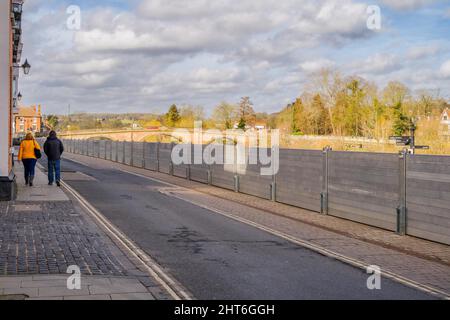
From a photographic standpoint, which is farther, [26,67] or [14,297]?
[26,67]

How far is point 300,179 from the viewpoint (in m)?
16.4

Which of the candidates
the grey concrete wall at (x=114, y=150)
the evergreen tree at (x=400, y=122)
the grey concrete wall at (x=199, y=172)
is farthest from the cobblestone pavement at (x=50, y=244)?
the evergreen tree at (x=400, y=122)

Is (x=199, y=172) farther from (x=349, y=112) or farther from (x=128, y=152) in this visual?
(x=349, y=112)

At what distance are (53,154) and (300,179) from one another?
8.94 metres

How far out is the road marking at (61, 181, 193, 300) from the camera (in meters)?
6.79

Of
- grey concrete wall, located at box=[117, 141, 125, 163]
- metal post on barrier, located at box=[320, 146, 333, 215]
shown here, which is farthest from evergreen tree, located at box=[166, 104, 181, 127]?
metal post on barrier, located at box=[320, 146, 333, 215]

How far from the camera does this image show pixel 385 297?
6.78m

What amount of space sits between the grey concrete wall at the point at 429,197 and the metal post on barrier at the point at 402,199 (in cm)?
9

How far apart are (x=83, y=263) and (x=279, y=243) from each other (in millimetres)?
3860

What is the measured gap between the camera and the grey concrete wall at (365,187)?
1240cm

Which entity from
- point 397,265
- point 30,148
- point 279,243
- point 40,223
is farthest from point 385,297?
point 30,148

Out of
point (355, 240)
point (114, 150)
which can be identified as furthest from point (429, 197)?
point (114, 150)

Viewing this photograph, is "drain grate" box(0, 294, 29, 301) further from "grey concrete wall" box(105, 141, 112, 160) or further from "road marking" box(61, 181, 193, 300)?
"grey concrete wall" box(105, 141, 112, 160)
